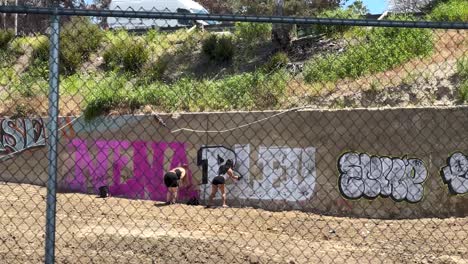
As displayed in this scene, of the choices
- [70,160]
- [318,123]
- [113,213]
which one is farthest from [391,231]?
[70,160]

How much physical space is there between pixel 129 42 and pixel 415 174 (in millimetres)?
12014

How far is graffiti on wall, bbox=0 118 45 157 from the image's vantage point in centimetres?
1642

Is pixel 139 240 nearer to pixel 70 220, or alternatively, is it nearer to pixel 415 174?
pixel 70 220

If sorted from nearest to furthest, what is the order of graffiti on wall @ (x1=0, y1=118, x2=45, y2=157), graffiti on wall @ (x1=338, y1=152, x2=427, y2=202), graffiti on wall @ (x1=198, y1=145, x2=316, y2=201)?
graffiti on wall @ (x1=338, y1=152, x2=427, y2=202) → graffiti on wall @ (x1=198, y1=145, x2=316, y2=201) → graffiti on wall @ (x1=0, y1=118, x2=45, y2=157)

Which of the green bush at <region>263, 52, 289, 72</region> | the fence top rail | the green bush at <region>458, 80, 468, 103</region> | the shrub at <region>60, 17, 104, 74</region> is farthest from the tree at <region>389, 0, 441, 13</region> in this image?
the fence top rail

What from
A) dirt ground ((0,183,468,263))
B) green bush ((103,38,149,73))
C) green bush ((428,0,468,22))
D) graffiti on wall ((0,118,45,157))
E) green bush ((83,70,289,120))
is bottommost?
dirt ground ((0,183,468,263))

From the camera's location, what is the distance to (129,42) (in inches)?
858

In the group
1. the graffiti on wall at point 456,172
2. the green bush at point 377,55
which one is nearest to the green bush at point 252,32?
the green bush at point 377,55

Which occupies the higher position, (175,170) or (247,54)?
(247,54)

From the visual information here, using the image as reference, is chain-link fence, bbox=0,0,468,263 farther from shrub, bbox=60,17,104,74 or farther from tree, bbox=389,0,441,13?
tree, bbox=389,0,441,13

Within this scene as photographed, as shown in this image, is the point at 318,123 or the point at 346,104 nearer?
the point at 318,123

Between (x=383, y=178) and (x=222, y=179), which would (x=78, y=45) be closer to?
(x=222, y=179)

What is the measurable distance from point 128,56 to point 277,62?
Answer: 200 inches

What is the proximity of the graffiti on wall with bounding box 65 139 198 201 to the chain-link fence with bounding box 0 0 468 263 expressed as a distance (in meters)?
0.03
